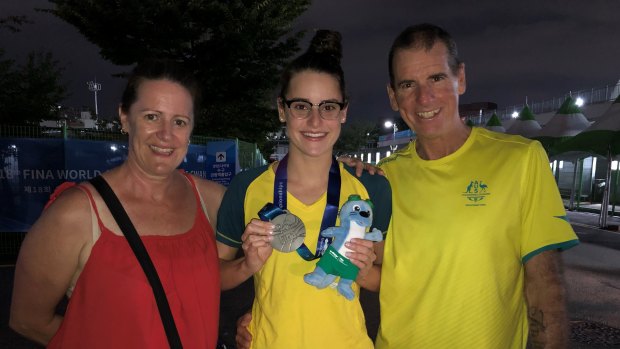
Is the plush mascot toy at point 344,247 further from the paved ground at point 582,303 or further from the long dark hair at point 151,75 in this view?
the paved ground at point 582,303

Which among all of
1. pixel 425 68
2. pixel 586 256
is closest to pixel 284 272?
pixel 425 68

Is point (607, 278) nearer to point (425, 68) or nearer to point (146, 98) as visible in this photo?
point (425, 68)

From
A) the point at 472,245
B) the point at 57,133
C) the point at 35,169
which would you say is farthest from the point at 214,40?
the point at 472,245

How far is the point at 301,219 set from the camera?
7.34 feet

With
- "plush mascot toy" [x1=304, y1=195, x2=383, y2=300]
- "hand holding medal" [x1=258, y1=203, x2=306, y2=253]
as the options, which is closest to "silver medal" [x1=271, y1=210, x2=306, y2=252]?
"hand holding medal" [x1=258, y1=203, x2=306, y2=253]

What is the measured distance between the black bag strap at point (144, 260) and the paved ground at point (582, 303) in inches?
120

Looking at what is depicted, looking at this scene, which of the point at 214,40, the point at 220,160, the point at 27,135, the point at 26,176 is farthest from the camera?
the point at 214,40

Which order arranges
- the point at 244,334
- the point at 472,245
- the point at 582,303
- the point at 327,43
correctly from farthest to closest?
1. the point at 582,303
2. the point at 327,43
3. the point at 244,334
4. the point at 472,245

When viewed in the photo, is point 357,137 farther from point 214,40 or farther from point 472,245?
point 472,245

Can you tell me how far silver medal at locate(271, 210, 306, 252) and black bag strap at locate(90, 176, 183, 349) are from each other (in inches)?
23.4

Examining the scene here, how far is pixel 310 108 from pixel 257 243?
825 millimetres

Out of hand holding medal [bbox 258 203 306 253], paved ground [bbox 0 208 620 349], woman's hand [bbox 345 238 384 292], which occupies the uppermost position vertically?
hand holding medal [bbox 258 203 306 253]

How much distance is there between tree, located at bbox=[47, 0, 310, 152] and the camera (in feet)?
46.1

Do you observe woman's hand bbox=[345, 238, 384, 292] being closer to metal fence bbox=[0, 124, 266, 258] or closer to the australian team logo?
the australian team logo
